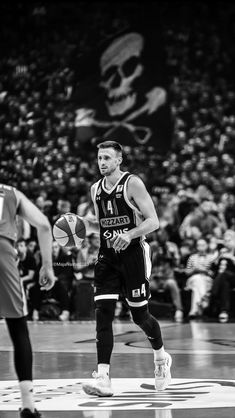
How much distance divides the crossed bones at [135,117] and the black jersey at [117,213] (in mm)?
14983

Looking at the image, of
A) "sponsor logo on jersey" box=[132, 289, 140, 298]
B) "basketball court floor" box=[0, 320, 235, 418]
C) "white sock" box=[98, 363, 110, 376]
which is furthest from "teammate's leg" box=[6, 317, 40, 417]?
"sponsor logo on jersey" box=[132, 289, 140, 298]

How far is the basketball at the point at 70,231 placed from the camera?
6.70 m

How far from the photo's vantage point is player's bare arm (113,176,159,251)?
19.7 ft

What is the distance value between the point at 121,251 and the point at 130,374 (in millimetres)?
1335

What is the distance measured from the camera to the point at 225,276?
1342 cm

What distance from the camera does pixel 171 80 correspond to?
83.1ft

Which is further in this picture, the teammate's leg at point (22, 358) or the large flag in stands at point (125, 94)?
the large flag in stands at point (125, 94)

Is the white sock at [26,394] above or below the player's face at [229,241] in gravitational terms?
below

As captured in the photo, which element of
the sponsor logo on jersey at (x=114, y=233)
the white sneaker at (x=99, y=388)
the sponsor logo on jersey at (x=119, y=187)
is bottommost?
the white sneaker at (x=99, y=388)

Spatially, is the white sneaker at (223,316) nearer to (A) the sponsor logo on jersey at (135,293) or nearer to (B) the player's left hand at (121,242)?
(A) the sponsor logo on jersey at (135,293)

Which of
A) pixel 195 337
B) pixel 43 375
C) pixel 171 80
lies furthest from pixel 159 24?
pixel 43 375

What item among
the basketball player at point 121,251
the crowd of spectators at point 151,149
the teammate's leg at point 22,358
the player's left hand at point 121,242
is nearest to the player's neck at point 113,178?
the basketball player at point 121,251

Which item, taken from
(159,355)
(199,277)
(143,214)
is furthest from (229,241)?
(143,214)

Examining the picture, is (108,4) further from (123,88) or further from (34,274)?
(34,274)
